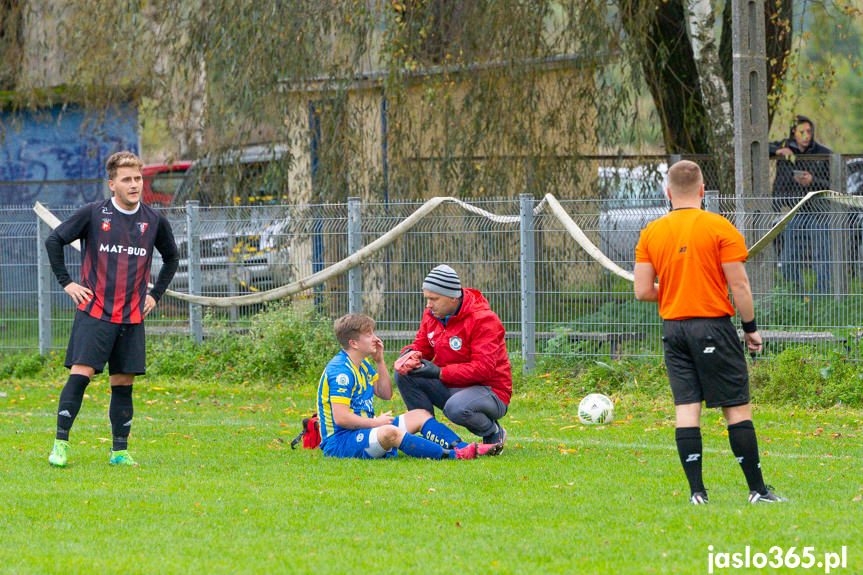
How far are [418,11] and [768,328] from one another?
5584mm

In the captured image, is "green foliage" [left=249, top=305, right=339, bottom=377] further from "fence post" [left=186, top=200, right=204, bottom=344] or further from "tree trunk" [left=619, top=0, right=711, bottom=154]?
"tree trunk" [left=619, top=0, right=711, bottom=154]

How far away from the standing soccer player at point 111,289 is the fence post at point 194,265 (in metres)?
5.56

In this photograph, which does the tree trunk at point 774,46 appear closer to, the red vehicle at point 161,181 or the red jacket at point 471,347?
the red jacket at point 471,347

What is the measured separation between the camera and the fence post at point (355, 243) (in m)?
12.3

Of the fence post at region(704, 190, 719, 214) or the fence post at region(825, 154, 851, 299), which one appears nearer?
the fence post at region(825, 154, 851, 299)

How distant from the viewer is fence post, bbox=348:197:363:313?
12.3 meters

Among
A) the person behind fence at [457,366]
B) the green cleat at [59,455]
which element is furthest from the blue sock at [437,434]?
the green cleat at [59,455]

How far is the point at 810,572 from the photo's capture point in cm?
452

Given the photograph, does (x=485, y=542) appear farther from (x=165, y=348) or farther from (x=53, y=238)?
(x=165, y=348)

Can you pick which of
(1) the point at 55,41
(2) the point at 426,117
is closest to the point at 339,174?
(2) the point at 426,117

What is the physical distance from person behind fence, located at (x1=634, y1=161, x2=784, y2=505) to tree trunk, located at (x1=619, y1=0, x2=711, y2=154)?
787 centimetres

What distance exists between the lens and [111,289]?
289 inches

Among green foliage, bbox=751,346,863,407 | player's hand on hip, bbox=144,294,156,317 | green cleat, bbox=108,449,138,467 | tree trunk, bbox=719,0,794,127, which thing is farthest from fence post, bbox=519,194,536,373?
green cleat, bbox=108,449,138,467

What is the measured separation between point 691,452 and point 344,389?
252 centimetres
